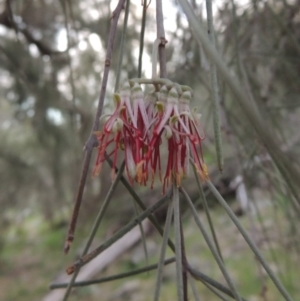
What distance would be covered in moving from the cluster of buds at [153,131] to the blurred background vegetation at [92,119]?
31 cm

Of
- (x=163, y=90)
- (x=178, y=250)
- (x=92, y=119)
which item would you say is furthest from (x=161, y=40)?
(x=92, y=119)

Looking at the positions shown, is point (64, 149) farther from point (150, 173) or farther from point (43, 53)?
point (150, 173)

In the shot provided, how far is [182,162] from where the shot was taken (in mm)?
290

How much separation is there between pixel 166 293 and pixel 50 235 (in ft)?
5.66

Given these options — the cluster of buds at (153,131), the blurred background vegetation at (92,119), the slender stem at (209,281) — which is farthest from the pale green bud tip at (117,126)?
the blurred background vegetation at (92,119)

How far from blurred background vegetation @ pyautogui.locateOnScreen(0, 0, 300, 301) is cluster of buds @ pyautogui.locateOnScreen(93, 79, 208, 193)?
307 millimetres

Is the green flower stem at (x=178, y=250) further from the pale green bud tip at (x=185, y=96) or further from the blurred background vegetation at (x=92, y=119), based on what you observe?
the blurred background vegetation at (x=92, y=119)

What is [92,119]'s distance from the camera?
4.80 feet

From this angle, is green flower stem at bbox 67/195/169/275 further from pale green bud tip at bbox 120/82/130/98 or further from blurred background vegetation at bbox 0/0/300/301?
blurred background vegetation at bbox 0/0/300/301

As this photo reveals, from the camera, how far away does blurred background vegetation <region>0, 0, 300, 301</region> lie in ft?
2.85

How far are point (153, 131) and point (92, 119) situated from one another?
1195 millimetres

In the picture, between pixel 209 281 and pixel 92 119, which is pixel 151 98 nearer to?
pixel 209 281

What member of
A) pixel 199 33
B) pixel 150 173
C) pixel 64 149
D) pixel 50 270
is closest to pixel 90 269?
pixel 64 149

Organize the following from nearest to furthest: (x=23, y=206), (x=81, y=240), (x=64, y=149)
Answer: (x=64, y=149), (x=81, y=240), (x=23, y=206)
